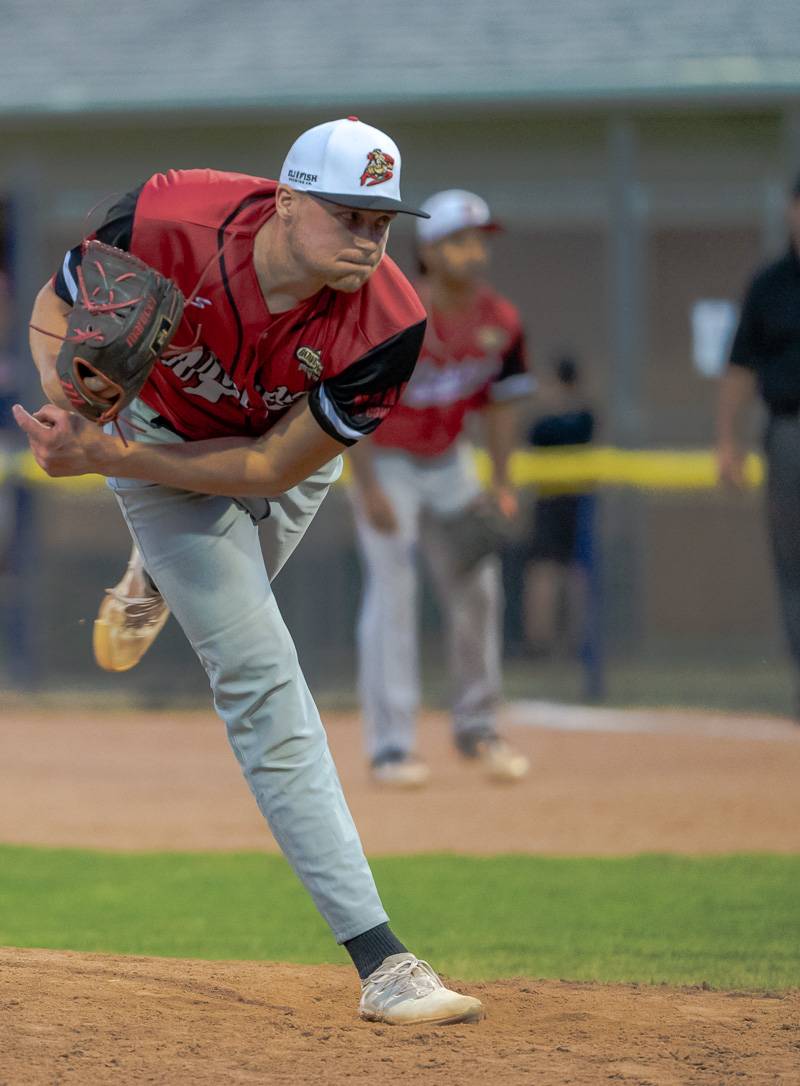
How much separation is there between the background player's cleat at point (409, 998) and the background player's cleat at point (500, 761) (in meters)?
4.24

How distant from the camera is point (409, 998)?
13.7 ft

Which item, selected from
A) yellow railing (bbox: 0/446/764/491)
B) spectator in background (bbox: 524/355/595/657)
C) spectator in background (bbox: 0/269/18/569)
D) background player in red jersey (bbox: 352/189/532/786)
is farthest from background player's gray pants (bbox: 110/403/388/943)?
spectator in background (bbox: 524/355/595/657)

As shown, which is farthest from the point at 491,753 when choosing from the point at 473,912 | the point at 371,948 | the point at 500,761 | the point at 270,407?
the point at 270,407

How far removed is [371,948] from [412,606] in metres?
4.27

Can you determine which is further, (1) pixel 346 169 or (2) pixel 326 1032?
(2) pixel 326 1032

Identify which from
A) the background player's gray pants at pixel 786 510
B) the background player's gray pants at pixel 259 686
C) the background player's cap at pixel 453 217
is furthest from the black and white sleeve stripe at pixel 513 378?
the background player's gray pants at pixel 259 686

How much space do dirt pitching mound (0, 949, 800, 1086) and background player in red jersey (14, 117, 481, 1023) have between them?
189mm

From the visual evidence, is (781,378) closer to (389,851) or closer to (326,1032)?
(389,851)

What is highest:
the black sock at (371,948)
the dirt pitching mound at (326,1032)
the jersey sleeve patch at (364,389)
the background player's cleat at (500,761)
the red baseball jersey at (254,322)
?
the red baseball jersey at (254,322)

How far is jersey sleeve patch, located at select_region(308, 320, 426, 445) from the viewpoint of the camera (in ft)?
13.7

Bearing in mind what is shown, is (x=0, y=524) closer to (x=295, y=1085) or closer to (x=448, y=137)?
(x=448, y=137)

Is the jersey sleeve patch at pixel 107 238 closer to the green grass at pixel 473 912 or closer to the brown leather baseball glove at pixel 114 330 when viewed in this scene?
A: the brown leather baseball glove at pixel 114 330

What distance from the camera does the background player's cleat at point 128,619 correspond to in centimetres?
496

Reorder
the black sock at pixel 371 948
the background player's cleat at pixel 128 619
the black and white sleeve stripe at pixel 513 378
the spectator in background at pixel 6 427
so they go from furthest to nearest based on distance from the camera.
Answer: the spectator in background at pixel 6 427 < the black and white sleeve stripe at pixel 513 378 < the background player's cleat at pixel 128 619 < the black sock at pixel 371 948
